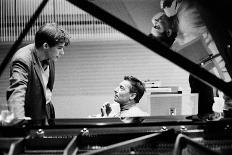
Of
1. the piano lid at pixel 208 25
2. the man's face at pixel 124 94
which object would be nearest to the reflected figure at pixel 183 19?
the man's face at pixel 124 94

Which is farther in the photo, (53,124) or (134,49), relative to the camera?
(134,49)

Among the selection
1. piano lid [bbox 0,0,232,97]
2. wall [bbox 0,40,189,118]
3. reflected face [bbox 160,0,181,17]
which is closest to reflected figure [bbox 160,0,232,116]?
reflected face [bbox 160,0,181,17]

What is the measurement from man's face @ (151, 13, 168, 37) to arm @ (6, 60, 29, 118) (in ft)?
10.3

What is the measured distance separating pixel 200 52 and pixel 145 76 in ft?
4.59

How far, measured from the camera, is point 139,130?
1.75m

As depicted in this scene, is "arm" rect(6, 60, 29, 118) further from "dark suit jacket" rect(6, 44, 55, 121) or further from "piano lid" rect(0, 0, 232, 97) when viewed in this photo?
"piano lid" rect(0, 0, 232, 97)

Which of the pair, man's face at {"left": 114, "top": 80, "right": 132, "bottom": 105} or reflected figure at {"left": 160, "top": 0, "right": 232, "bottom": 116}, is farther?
reflected figure at {"left": 160, "top": 0, "right": 232, "bottom": 116}

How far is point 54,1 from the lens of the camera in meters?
4.73

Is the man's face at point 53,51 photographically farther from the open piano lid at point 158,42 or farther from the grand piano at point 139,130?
the open piano lid at point 158,42

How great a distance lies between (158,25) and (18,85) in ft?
11.1

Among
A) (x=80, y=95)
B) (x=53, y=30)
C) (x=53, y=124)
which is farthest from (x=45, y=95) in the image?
A: (x=80, y=95)

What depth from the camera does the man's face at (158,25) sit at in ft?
18.0

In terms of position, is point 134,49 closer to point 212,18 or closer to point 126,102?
point 126,102

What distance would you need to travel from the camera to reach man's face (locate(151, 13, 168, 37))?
18.0ft
